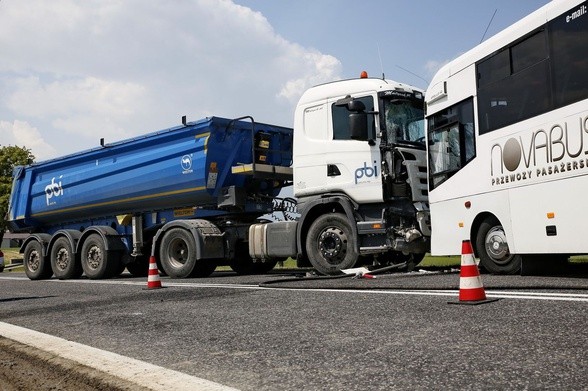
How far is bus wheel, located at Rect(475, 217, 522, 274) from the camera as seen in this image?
26.4 ft

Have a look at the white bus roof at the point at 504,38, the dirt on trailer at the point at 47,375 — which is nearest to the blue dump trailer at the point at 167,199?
the white bus roof at the point at 504,38

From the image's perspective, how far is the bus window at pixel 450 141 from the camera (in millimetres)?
8719

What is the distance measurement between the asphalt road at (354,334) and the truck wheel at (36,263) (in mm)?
7988

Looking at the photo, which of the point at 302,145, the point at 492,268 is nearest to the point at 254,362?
the point at 492,268

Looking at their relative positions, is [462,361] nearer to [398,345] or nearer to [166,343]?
[398,345]

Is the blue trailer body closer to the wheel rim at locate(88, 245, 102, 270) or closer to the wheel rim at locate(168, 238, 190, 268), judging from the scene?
the wheel rim at locate(168, 238, 190, 268)

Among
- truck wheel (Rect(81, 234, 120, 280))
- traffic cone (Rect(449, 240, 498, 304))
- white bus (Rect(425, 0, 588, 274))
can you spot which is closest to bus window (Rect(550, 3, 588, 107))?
white bus (Rect(425, 0, 588, 274))

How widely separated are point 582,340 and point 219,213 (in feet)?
30.8

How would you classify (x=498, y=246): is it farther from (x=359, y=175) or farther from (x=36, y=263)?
(x=36, y=263)

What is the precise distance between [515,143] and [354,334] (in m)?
4.67

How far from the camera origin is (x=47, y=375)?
367 centimetres

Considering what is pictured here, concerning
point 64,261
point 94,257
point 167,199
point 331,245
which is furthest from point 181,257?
point 64,261

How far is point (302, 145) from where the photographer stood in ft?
34.4

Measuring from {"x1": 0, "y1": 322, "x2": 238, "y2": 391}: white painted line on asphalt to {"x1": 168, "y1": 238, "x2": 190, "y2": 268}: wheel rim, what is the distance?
23.2ft
